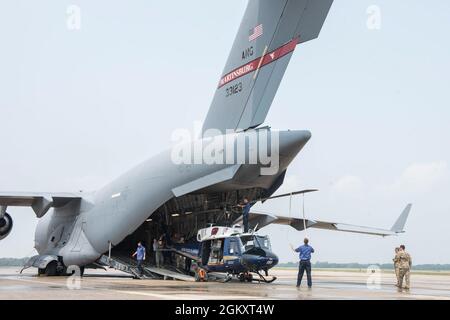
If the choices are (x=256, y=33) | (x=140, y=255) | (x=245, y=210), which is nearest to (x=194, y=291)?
(x=245, y=210)

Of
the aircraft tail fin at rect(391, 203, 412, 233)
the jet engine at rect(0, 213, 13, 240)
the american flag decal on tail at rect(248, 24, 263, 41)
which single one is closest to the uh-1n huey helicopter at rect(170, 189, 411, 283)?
the american flag decal on tail at rect(248, 24, 263, 41)

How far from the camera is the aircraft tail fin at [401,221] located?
2972cm

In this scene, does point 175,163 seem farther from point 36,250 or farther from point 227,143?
point 36,250

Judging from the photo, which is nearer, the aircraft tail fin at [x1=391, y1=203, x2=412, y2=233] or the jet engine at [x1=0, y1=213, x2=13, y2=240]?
the jet engine at [x1=0, y1=213, x2=13, y2=240]

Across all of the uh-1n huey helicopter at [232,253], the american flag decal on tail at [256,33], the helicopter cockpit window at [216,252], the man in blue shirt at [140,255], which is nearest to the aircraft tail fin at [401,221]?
the uh-1n huey helicopter at [232,253]

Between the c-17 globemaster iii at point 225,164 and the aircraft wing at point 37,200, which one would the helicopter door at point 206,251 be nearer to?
the c-17 globemaster iii at point 225,164

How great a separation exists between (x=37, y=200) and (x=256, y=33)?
1128 cm

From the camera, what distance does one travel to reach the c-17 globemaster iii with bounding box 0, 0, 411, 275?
17.4m

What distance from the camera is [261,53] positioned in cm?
1803

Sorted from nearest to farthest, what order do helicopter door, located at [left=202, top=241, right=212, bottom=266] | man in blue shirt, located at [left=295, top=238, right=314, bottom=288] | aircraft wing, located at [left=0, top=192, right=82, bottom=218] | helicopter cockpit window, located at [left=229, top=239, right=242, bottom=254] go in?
man in blue shirt, located at [left=295, top=238, right=314, bottom=288] < helicopter cockpit window, located at [left=229, top=239, right=242, bottom=254] < helicopter door, located at [left=202, top=241, right=212, bottom=266] < aircraft wing, located at [left=0, top=192, right=82, bottom=218]

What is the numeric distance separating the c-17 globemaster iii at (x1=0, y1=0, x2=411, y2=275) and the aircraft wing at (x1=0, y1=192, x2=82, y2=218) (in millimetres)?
110

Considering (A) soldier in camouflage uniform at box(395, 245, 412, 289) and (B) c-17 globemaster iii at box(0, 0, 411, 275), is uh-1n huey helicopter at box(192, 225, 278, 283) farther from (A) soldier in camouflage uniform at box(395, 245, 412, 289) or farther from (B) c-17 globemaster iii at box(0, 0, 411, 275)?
(A) soldier in camouflage uniform at box(395, 245, 412, 289)

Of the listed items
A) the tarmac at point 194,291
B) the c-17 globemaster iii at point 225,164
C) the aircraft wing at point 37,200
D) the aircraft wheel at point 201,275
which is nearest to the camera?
the tarmac at point 194,291

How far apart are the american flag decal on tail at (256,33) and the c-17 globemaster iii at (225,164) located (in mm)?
29
